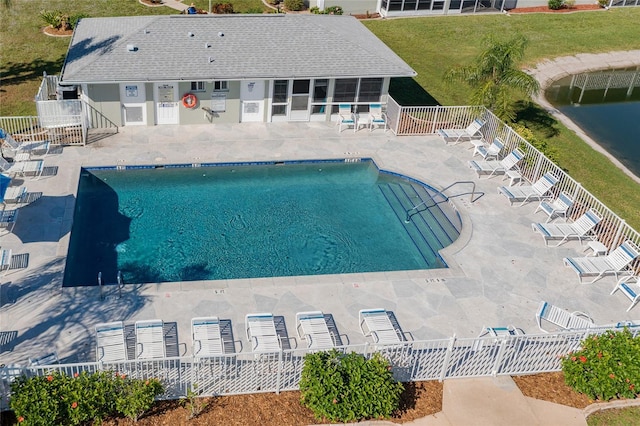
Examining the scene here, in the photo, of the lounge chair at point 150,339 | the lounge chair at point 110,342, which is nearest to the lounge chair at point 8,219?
the lounge chair at point 110,342

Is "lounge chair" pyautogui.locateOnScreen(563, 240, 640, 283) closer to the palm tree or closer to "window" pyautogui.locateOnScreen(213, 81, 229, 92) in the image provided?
the palm tree

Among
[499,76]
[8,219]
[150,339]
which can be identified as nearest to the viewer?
[150,339]

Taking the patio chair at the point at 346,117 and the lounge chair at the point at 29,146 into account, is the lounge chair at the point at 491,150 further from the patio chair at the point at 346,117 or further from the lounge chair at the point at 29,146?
the lounge chair at the point at 29,146

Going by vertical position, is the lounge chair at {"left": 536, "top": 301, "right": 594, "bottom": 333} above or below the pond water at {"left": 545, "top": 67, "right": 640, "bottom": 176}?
above

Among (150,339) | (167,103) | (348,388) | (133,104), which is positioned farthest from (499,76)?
(150,339)

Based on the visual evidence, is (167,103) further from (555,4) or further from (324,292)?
(555,4)

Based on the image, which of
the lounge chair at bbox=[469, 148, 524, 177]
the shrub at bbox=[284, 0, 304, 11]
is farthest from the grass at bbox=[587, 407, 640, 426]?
the shrub at bbox=[284, 0, 304, 11]

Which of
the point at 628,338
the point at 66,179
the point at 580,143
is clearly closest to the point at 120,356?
the point at 66,179
